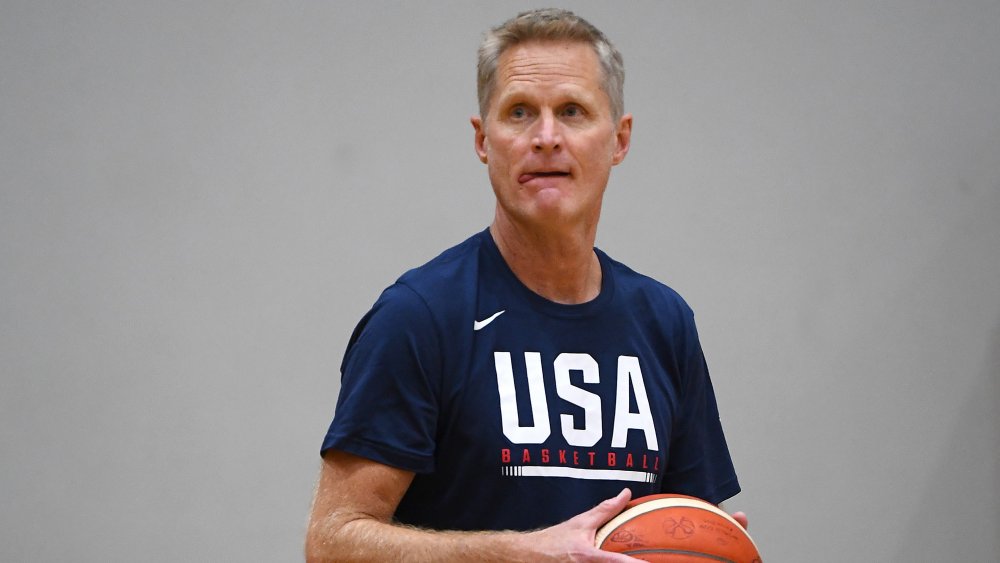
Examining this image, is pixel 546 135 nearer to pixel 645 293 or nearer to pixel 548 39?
A: pixel 548 39

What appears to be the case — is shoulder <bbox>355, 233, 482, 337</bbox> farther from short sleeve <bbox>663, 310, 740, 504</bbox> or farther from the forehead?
short sleeve <bbox>663, 310, 740, 504</bbox>

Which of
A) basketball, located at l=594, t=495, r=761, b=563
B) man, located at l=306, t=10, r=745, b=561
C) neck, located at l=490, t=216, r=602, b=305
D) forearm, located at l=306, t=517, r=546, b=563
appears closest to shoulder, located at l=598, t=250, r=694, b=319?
man, located at l=306, t=10, r=745, b=561

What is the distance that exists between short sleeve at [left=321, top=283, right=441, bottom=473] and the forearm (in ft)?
0.33

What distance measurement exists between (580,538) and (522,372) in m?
0.33

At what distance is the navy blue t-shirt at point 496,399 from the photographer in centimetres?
165

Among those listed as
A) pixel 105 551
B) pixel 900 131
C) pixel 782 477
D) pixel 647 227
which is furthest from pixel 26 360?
pixel 900 131

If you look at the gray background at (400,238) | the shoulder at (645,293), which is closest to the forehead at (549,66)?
the shoulder at (645,293)

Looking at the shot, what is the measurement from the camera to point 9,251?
10.5ft

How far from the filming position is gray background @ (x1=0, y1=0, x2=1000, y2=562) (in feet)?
10.6

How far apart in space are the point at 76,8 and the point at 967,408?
10.4 ft

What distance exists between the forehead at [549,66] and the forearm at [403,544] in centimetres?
74

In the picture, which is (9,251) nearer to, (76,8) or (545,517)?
(76,8)

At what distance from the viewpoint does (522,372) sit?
5.79ft

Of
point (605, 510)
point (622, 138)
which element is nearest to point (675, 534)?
point (605, 510)
